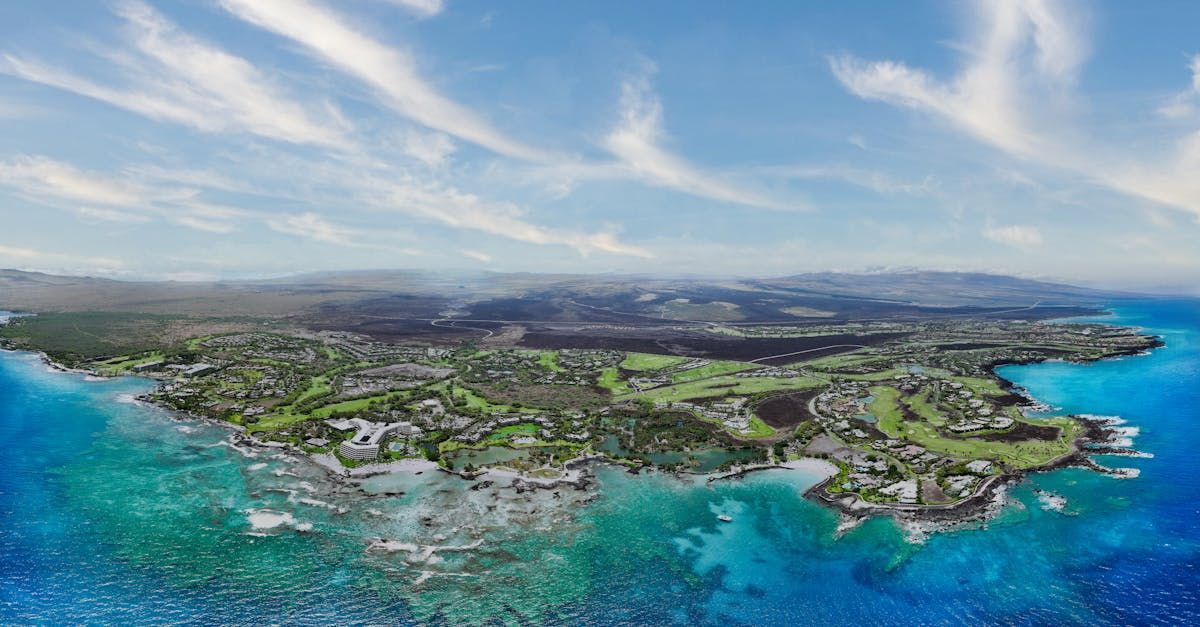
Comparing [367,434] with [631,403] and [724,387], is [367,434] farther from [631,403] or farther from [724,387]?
[724,387]

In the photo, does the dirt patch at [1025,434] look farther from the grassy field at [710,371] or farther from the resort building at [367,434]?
the resort building at [367,434]

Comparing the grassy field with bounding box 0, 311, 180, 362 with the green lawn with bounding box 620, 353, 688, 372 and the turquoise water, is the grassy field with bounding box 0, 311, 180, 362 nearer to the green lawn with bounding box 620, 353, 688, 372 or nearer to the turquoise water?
the turquoise water

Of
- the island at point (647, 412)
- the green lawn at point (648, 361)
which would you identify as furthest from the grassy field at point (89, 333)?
the green lawn at point (648, 361)

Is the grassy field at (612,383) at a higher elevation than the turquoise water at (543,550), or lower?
higher

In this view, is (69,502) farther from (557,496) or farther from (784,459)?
(784,459)

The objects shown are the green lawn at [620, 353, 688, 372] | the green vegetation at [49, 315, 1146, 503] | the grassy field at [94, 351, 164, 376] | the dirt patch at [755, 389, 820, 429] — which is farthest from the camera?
the green lawn at [620, 353, 688, 372]

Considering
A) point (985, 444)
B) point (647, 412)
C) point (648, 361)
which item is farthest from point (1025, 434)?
point (648, 361)

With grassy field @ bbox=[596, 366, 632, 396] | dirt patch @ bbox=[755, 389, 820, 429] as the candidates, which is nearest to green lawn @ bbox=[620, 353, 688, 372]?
grassy field @ bbox=[596, 366, 632, 396]

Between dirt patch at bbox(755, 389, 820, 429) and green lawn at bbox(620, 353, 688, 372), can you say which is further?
green lawn at bbox(620, 353, 688, 372)
